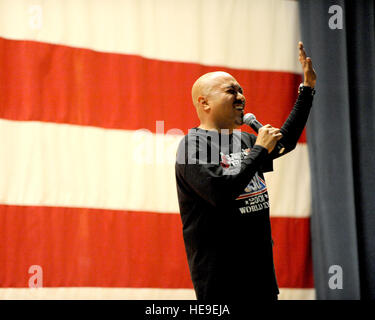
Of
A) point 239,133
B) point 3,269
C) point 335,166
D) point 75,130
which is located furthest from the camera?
point 335,166

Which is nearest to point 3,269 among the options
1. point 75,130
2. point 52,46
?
point 75,130

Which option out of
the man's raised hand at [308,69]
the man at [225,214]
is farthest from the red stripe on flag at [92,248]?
the man's raised hand at [308,69]

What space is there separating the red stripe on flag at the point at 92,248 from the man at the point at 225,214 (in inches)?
33.8

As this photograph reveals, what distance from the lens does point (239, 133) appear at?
5.04ft

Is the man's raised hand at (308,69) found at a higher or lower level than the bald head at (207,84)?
higher

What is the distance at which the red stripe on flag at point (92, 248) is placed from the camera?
2062mm

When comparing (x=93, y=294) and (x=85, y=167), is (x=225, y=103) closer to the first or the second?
(x=85, y=167)

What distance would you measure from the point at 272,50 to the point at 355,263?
1.13 meters

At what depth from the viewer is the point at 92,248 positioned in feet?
7.03

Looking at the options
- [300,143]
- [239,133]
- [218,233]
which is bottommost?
[218,233]

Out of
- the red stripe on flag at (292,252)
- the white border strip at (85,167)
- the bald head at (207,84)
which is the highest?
the bald head at (207,84)

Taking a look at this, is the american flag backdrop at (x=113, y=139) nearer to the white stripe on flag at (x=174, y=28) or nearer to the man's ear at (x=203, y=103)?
the white stripe on flag at (x=174, y=28)

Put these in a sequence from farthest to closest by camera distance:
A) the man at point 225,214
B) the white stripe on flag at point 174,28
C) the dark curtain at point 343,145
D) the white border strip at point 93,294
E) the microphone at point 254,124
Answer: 1. the dark curtain at point 343,145
2. the white stripe on flag at point 174,28
3. the white border strip at point 93,294
4. the microphone at point 254,124
5. the man at point 225,214

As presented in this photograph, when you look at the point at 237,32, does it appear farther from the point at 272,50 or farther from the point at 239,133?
the point at 239,133
